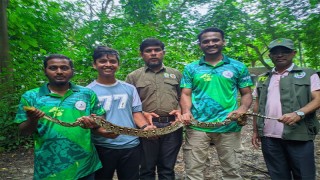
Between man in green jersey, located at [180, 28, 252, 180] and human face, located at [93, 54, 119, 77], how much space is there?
1.07 m

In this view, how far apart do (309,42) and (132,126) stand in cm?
782

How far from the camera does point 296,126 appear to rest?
337cm

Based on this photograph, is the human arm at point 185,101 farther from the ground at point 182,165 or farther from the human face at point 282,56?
the ground at point 182,165

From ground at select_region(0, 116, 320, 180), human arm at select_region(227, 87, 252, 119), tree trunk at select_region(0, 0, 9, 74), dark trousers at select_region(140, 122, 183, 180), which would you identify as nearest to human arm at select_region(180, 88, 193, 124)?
dark trousers at select_region(140, 122, 183, 180)

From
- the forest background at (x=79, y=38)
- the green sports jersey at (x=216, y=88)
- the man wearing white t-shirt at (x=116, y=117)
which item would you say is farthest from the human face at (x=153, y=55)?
the forest background at (x=79, y=38)

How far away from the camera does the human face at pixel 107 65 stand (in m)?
3.45

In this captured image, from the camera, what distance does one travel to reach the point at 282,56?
356cm

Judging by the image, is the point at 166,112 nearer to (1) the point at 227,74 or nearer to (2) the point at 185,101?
(2) the point at 185,101

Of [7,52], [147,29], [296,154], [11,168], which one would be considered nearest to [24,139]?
[11,168]

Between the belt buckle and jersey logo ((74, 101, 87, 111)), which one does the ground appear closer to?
the belt buckle

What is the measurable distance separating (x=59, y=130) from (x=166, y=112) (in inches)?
65.2

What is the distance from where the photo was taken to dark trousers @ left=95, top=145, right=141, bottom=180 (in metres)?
3.33

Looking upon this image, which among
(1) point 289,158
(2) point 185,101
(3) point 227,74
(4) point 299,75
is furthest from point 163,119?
(4) point 299,75

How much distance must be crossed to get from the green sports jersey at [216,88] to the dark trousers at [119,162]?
98 centimetres
